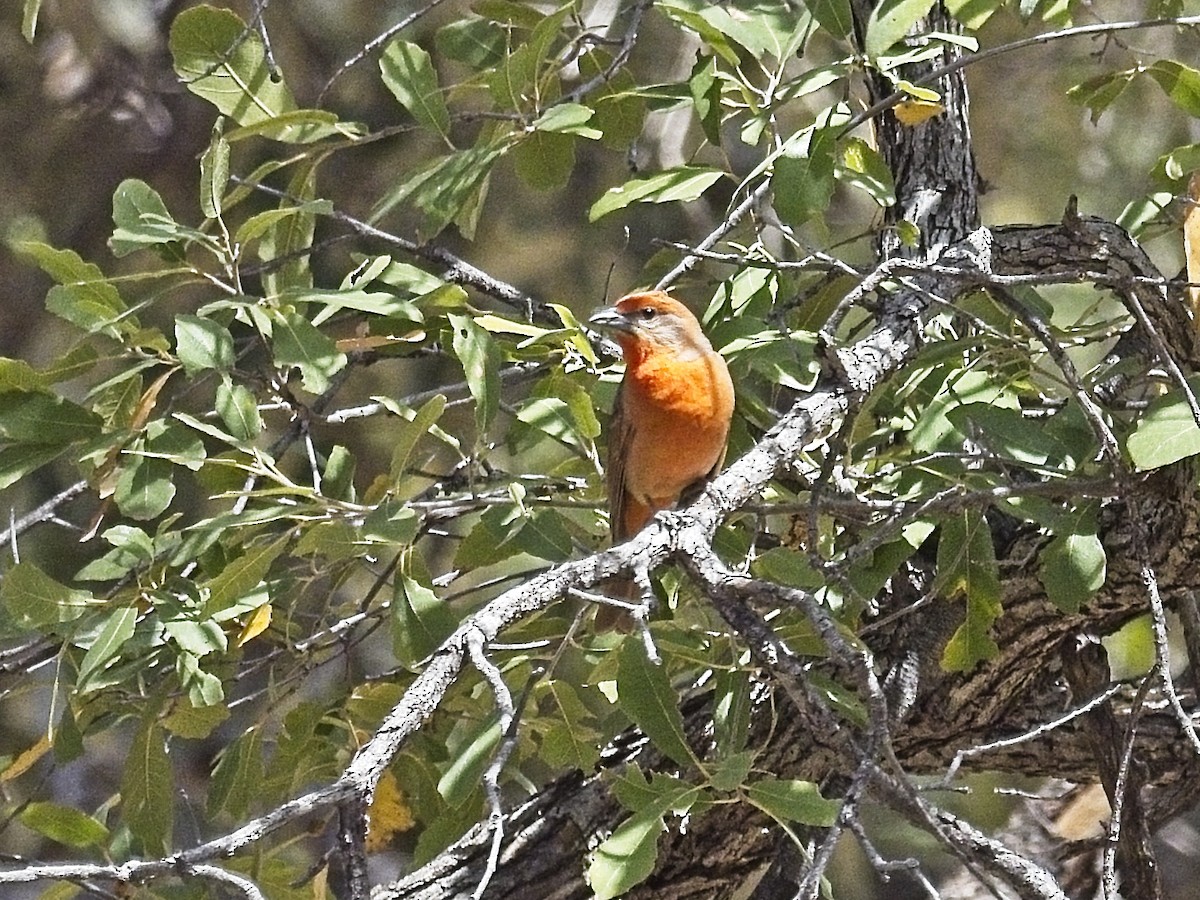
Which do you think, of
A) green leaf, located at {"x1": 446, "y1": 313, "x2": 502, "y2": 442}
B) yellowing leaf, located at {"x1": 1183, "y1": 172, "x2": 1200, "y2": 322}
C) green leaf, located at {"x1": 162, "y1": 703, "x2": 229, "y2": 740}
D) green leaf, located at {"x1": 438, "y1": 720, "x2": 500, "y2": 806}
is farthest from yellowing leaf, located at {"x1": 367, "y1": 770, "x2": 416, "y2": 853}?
yellowing leaf, located at {"x1": 1183, "y1": 172, "x2": 1200, "y2": 322}

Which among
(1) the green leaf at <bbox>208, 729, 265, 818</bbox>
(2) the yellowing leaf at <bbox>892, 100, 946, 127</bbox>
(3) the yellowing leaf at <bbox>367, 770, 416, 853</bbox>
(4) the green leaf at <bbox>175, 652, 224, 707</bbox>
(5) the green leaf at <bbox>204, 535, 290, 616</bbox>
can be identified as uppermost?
(2) the yellowing leaf at <bbox>892, 100, 946, 127</bbox>

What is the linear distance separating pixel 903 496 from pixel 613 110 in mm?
1157

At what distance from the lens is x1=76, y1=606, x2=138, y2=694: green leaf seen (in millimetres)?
2932

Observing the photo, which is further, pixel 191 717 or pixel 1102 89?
pixel 1102 89

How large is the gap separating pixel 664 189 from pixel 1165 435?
3.78 ft

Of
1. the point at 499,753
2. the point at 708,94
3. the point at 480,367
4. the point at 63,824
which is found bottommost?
the point at 63,824

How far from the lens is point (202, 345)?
2977mm

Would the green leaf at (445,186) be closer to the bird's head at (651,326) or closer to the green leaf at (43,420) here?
the green leaf at (43,420)

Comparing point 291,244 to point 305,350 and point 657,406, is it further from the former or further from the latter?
point 657,406

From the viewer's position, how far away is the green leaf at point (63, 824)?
3.28 meters

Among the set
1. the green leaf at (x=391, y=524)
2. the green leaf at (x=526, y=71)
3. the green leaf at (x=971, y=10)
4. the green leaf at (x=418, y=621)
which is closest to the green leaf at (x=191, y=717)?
the green leaf at (x=418, y=621)

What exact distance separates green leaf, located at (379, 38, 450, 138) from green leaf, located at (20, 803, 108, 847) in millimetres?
1711

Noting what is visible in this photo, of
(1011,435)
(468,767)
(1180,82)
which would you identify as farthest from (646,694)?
(1180,82)

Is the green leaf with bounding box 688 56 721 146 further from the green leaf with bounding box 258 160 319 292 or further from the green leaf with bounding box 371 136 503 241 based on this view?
the green leaf with bounding box 258 160 319 292
